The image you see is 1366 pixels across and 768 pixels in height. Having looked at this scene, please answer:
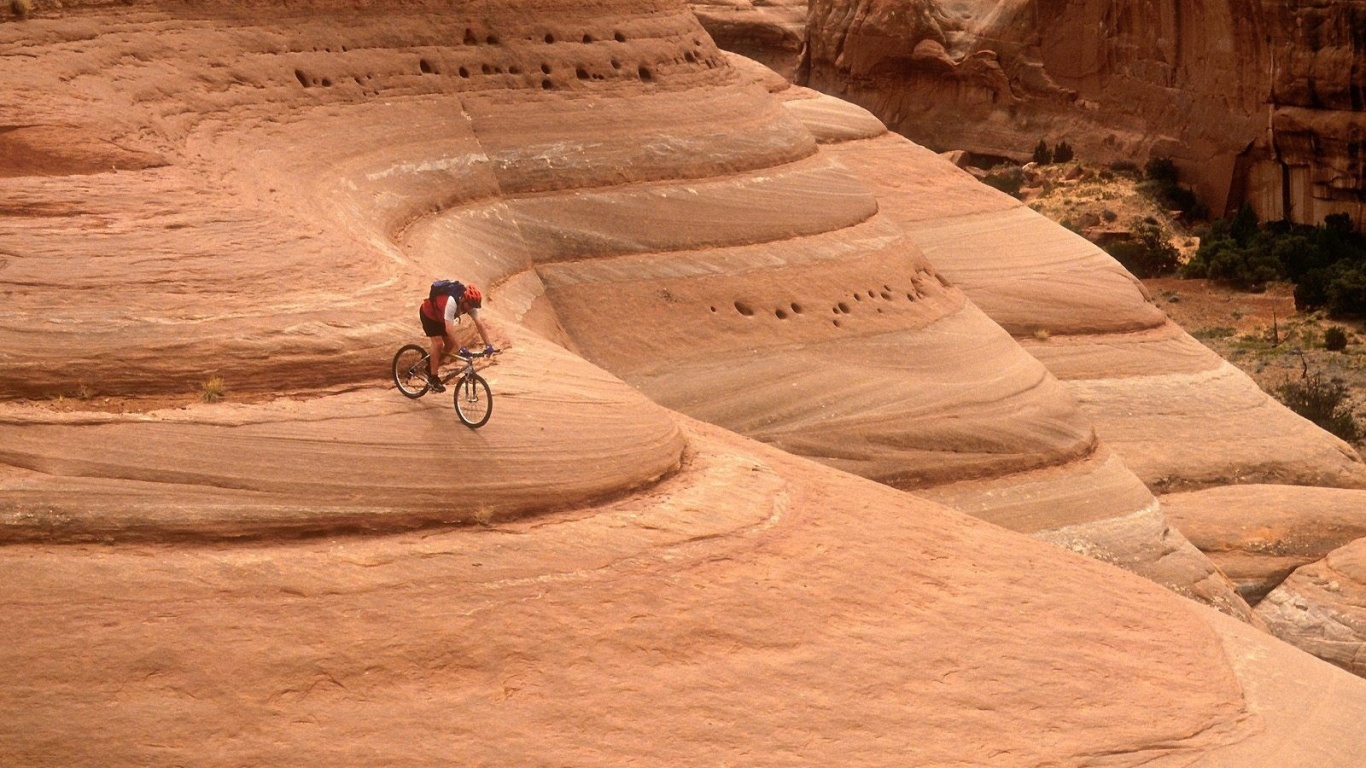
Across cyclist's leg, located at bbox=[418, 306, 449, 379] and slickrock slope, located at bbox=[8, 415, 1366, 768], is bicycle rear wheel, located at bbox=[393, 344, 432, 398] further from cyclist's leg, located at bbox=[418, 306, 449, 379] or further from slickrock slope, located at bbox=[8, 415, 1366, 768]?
slickrock slope, located at bbox=[8, 415, 1366, 768]

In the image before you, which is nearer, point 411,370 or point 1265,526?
point 411,370

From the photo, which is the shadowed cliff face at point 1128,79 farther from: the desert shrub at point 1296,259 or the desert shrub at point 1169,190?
the desert shrub at point 1296,259

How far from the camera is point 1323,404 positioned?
26.1 metres

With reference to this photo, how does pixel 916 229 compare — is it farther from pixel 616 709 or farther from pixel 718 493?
Answer: pixel 616 709

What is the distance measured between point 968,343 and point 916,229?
5940 mm

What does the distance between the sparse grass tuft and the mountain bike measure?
2.94ft

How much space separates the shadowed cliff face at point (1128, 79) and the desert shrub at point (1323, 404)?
9.27 meters

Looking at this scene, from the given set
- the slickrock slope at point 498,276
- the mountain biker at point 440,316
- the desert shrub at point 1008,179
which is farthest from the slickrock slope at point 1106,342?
the desert shrub at point 1008,179

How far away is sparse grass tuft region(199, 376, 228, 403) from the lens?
8.03 meters

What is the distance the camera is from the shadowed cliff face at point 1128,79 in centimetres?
3531

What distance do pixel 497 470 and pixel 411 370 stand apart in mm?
732

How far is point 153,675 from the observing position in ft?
22.5

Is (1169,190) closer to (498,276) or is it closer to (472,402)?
(498,276)

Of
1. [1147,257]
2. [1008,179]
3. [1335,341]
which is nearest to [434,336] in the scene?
[1335,341]
